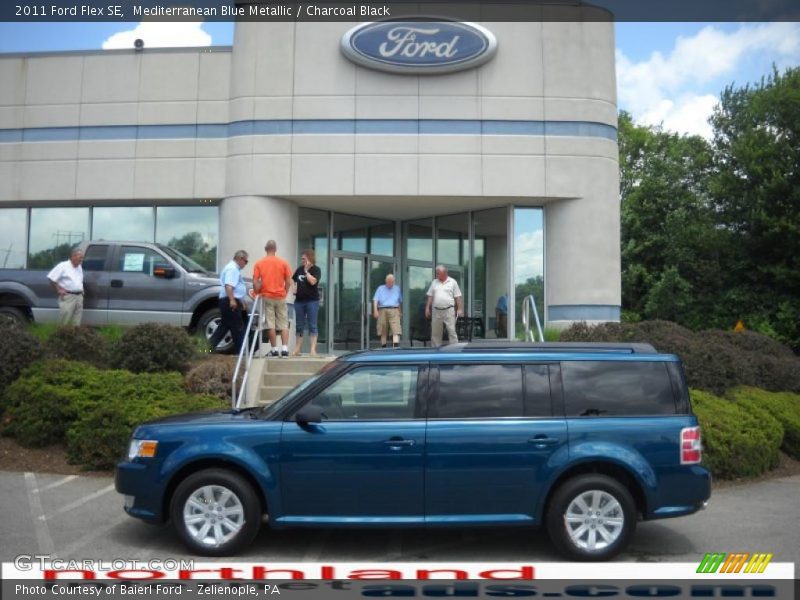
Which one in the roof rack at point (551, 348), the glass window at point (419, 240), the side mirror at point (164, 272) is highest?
the glass window at point (419, 240)

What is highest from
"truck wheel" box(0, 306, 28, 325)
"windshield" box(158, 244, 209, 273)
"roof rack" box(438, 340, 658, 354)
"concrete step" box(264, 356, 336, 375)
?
"windshield" box(158, 244, 209, 273)

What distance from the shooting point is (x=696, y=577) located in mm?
5520

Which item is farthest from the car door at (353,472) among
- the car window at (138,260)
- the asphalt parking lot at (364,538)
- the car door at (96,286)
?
the car door at (96,286)

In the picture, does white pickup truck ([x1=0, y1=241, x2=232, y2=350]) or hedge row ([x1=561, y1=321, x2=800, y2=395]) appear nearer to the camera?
hedge row ([x1=561, y1=321, x2=800, y2=395])

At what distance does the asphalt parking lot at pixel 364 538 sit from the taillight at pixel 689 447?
84 centimetres

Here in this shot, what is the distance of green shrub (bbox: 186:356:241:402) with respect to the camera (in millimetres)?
10258

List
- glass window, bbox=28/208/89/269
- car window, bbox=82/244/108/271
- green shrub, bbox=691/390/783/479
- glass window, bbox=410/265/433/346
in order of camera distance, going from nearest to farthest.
Answer: green shrub, bbox=691/390/783/479
car window, bbox=82/244/108/271
glass window, bbox=28/208/89/269
glass window, bbox=410/265/433/346

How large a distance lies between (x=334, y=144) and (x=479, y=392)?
1117 cm

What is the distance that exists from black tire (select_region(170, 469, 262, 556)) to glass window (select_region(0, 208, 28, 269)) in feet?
45.8

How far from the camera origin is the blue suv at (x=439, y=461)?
5.73 metres

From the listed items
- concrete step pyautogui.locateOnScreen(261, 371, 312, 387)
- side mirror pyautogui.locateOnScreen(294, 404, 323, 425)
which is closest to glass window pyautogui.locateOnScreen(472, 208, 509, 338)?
concrete step pyautogui.locateOnScreen(261, 371, 312, 387)

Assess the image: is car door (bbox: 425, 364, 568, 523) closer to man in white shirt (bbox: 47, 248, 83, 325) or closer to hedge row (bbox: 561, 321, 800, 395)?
hedge row (bbox: 561, 321, 800, 395)

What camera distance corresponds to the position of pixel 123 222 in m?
17.3

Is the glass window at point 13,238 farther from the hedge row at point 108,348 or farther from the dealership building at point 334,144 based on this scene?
the hedge row at point 108,348
